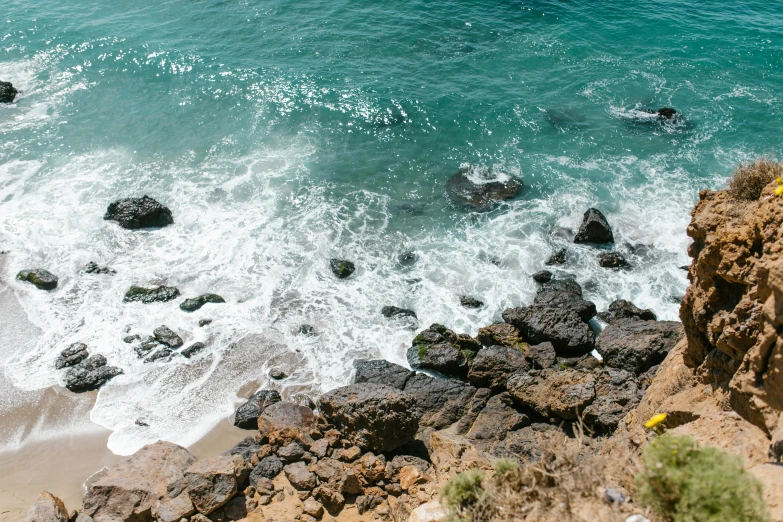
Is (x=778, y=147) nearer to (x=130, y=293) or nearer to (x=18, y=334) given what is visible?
(x=130, y=293)

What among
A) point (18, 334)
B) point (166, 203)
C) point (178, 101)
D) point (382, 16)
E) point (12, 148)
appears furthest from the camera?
point (382, 16)

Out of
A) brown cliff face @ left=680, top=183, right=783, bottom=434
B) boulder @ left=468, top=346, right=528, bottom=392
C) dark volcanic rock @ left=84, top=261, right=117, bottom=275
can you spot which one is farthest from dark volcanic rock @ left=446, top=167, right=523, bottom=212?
dark volcanic rock @ left=84, top=261, right=117, bottom=275

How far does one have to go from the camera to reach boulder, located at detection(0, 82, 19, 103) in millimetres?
30922

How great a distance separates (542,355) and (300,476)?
7.78 metres

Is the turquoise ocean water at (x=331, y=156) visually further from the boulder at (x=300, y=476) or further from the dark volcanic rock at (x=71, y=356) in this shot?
the boulder at (x=300, y=476)

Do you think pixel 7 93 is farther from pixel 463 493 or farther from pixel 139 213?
pixel 463 493

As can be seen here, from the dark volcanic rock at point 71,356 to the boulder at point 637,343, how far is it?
49.7 ft

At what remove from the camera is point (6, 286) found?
19.9 m

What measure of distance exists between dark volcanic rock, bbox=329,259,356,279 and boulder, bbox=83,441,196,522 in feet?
28.7

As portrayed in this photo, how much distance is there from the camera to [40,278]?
19.8 meters

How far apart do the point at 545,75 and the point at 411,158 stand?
10232mm

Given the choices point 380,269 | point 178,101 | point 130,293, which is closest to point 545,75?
point 380,269

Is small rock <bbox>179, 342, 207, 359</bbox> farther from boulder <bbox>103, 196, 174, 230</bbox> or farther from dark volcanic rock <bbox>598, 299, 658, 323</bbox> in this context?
dark volcanic rock <bbox>598, 299, 658, 323</bbox>

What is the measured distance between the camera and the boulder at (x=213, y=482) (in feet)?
38.3
